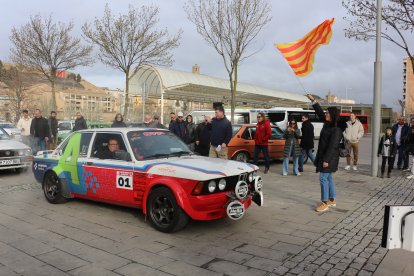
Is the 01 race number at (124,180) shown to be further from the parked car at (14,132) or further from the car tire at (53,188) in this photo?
the parked car at (14,132)

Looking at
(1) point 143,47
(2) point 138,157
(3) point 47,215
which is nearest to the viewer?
(2) point 138,157

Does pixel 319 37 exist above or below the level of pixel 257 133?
above

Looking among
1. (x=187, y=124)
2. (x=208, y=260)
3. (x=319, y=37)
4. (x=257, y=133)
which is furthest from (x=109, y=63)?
(x=208, y=260)

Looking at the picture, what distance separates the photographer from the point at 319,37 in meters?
8.88

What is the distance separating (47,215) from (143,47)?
16.9 metres

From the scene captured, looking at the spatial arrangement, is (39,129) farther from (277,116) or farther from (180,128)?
(277,116)

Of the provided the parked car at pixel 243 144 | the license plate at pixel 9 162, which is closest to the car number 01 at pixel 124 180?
the license plate at pixel 9 162

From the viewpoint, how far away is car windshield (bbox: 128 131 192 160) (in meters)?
6.29

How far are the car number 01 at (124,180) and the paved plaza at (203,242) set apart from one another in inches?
23.0

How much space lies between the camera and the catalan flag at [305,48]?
8.80 meters

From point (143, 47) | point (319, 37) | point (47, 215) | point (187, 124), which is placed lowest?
point (47, 215)

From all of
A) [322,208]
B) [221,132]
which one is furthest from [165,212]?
[221,132]

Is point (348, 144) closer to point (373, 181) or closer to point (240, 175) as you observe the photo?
point (373, 181)

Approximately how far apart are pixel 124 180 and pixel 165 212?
3.15 feet
